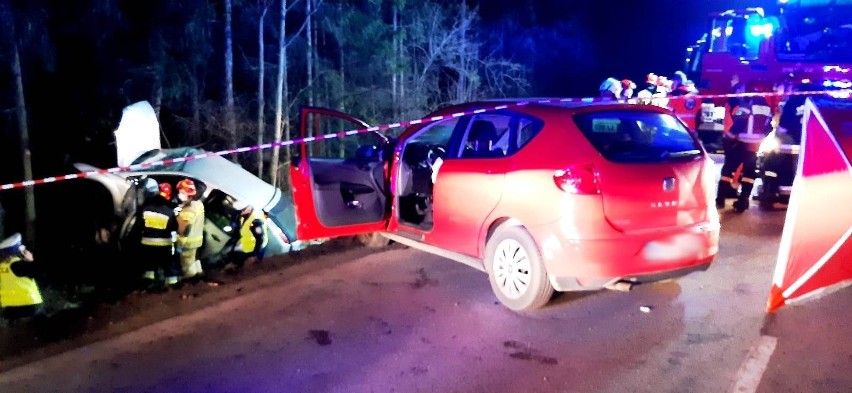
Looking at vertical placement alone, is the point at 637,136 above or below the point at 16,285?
above

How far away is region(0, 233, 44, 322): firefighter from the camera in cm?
595

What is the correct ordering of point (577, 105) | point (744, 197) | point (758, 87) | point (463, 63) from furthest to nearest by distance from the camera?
point (463, 63) < point (758, 87) < point (744, 197) < point (577, 105)

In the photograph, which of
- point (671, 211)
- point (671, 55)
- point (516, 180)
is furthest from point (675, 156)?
point (671, 55)

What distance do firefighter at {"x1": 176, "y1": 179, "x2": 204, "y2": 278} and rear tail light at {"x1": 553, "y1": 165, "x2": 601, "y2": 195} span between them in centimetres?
395

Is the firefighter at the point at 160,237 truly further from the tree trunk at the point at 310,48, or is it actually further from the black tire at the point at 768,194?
the tree trunk at the point at 310,48

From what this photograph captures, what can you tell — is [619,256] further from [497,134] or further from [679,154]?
[497,134]

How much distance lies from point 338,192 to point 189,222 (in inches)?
67.6

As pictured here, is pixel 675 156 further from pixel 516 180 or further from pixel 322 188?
pixel 322 188

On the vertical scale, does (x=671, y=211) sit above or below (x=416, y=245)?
above

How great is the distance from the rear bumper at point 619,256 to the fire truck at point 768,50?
831cm

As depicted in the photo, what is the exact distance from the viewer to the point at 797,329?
16.3 ft

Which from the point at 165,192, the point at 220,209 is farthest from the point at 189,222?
the point at 220,209

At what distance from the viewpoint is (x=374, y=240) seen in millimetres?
7527

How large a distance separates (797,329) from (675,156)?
4.87 ft
